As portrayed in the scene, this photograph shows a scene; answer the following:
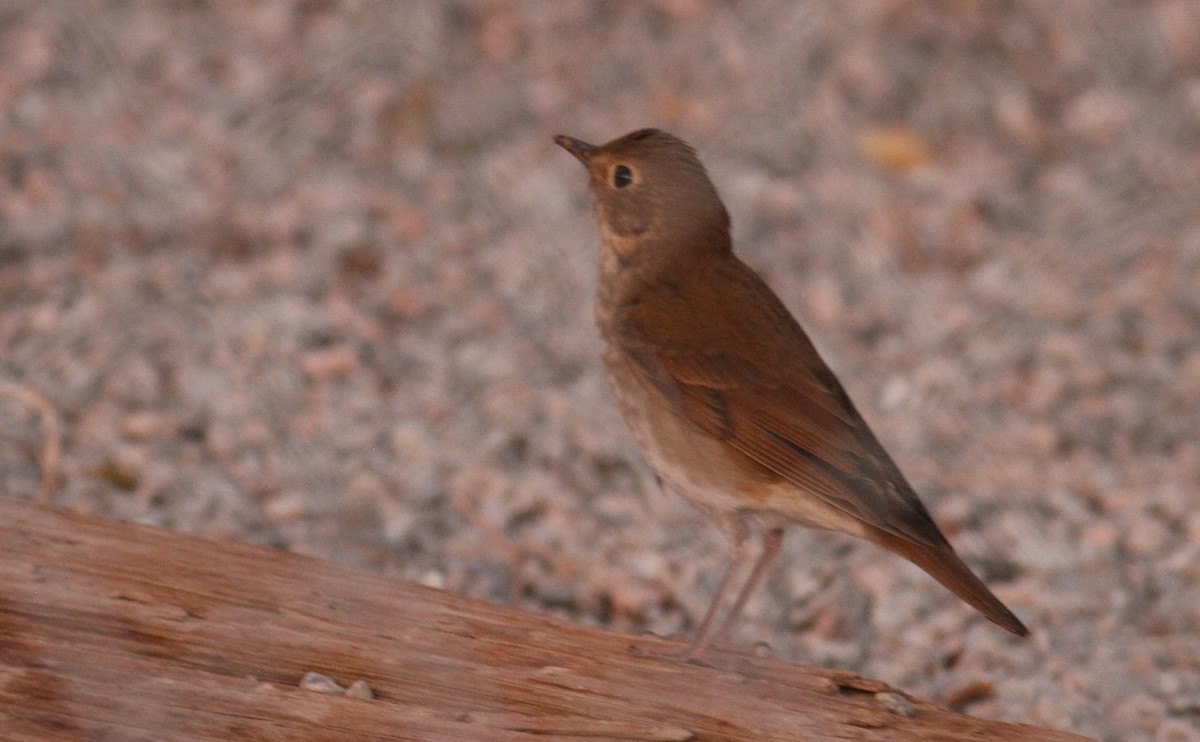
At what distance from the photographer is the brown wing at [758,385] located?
360 cm

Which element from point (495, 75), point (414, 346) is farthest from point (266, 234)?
point (495, 75)

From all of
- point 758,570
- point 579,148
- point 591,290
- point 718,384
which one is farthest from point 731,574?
point 591,290

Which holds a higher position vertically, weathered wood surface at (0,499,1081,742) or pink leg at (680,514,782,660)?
pink leg at (680,514,782,660)

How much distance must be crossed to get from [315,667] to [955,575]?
Answer: 1.23 metres

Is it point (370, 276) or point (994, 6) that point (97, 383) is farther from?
point (994, 6)

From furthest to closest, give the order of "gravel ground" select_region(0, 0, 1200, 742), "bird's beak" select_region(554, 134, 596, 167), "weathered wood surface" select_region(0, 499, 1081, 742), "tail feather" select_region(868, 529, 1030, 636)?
"gravel ground" select_region(0, 0, 1200, 742), "bird's beak" select_region(554, 134, 596, 167), "tail feather" select_region(868, 529, 1030, 636), "weathered wood surface" select_region(0, 499, 1081, 742)

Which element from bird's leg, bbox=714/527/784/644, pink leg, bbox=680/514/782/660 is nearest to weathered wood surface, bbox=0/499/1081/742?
pink leg, bbox=680/514/782/660

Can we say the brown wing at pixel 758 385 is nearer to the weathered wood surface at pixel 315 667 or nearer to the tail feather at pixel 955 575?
the tail feather at pixel 955 575

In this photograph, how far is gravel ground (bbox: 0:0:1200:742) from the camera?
5102 mm

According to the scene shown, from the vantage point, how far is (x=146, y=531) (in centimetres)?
368

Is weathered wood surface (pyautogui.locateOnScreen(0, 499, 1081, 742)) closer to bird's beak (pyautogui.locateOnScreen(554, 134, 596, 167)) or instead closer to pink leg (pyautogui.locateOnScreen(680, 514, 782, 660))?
pink leg (pyautogui.locateOnScreen(680, 514, 782, 660))

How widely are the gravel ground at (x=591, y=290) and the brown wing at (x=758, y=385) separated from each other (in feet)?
4.00

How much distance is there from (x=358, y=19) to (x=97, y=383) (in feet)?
9.33

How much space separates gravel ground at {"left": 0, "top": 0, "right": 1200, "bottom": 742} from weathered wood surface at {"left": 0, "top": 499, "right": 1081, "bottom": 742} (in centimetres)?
130
